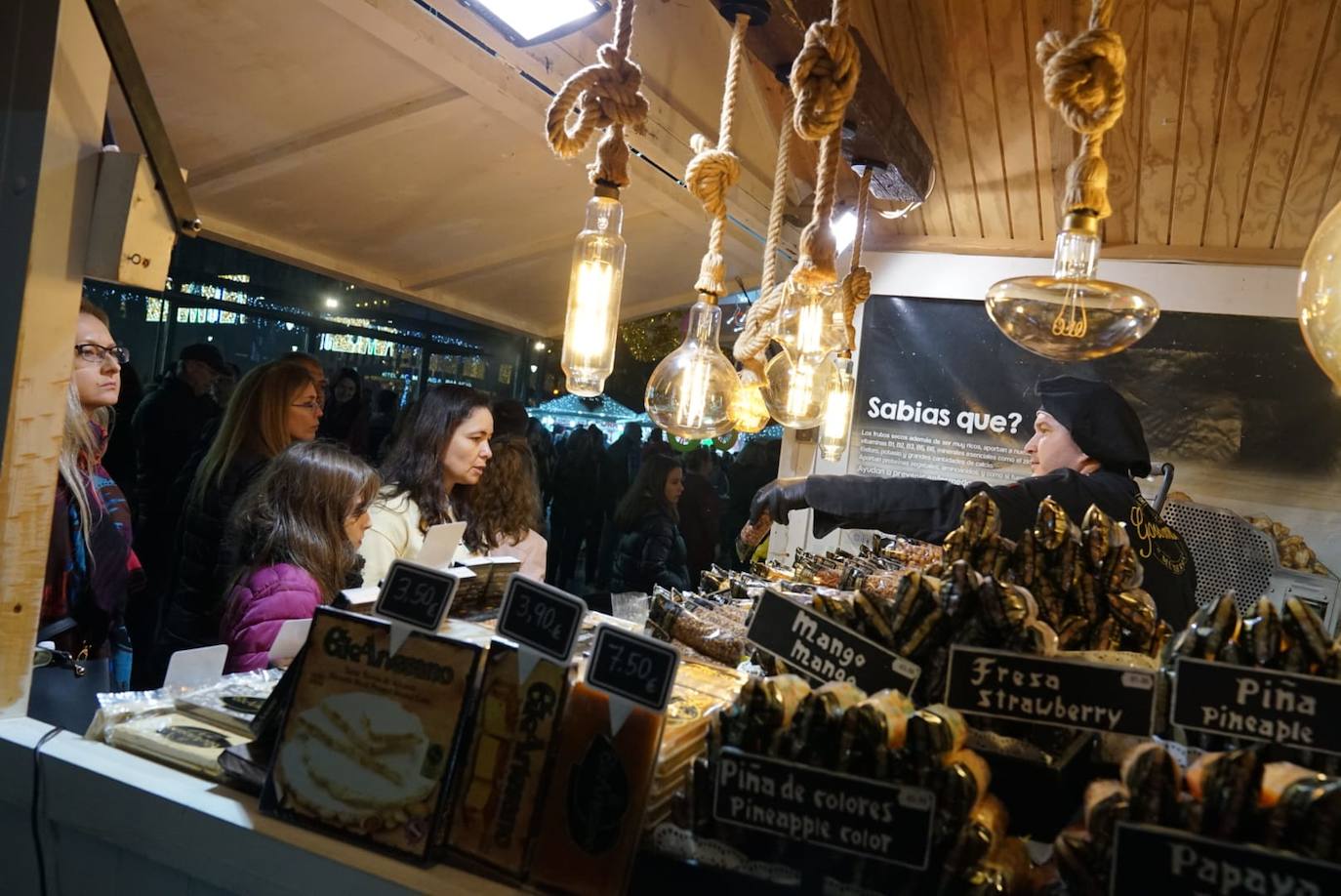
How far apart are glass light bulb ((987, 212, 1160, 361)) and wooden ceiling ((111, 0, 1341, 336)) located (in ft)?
4.96

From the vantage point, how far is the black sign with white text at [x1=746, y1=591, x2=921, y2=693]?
1.06 m

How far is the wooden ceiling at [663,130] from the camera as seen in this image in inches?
107

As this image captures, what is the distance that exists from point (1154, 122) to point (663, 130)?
1962 mm

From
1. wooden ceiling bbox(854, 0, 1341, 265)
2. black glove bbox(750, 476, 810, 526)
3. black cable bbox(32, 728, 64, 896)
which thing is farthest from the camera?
wooden ceiling bbox(854, 0, 1341, 265)

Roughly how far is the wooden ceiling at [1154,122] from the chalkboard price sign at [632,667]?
275 cm

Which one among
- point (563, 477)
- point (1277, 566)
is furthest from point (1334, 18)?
point (563, 477)

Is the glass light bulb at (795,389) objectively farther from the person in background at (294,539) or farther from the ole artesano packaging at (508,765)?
the ole artesano packaging at (508,765)

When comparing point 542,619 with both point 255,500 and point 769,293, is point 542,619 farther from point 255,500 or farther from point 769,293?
point 255,500

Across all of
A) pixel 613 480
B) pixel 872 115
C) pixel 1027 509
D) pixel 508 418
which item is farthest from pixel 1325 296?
pixel 613 480

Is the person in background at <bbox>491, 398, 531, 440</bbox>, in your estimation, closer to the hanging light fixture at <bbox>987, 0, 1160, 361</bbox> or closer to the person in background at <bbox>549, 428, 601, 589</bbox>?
the person in background at <bbox>549, 428, 601, 589</bbox>

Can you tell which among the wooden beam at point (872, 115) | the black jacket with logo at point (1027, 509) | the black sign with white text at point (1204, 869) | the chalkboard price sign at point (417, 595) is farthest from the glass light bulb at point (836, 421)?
the black sign with white text at point (1204, 869)

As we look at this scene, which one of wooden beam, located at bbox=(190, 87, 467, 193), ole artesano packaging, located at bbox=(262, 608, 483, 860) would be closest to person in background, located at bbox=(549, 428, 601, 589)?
wooden beam, located at bbox=(190, 87, 467, 193)

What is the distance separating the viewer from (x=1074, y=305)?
1332mm

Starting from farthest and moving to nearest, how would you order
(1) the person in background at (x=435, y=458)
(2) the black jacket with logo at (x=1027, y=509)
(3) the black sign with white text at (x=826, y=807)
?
(1) the person in background at (x=435, y=458) → (2) the black jacket with logo at (x=1027, y=509) → (3) the black sign with white text at (x=826, y=807)
